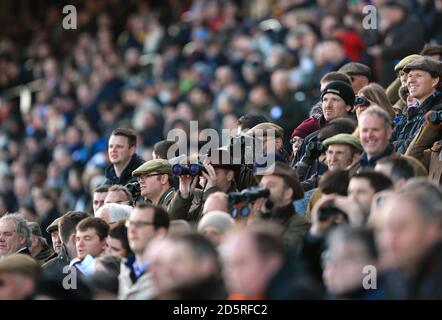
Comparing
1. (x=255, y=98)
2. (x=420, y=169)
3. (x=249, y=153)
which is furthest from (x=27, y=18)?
(x=420, y=169)

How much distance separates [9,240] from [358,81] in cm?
348

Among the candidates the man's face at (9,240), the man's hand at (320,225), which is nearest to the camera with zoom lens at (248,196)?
the man's hand at (320,225)

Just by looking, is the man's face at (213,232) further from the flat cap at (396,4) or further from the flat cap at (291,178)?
the flat cap at (396,4)

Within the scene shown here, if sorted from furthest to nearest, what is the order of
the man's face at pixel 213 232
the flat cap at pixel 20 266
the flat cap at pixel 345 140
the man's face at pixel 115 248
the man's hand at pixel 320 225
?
the flat cap at pixel 345 140 < the man's face at pixel 115 248 < the man's face at pixel 213 232 < the flat cap at pixel 20 266 < the man's hand at pixel 320 225

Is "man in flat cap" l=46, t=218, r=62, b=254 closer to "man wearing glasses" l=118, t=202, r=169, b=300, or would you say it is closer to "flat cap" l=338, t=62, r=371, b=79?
"man wearing glasses" l=118, t=202, r=169, b=300

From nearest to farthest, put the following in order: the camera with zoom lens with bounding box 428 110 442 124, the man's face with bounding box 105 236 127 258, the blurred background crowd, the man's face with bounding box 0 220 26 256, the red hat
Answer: the man's face with bounding box 105 236 127 258, the camera with zoom lens with bounding box 428 110 442 124, the man's face with bounding box 0 220 26 256, the red hat, the blurred background crowd

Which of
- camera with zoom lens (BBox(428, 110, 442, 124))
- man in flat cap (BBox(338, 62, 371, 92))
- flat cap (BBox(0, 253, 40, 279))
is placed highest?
man in flat cap (BBox(338, 62, 371, 92))

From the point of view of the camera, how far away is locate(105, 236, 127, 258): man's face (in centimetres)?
830

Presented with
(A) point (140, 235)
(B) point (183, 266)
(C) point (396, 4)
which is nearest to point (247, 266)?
(B) point (183, 266)

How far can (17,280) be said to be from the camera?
705cm

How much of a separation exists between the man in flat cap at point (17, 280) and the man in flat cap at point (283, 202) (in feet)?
5.01

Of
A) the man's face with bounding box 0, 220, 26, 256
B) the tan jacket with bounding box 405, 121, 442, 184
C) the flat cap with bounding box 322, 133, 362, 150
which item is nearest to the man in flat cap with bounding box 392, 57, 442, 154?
the tan jacket with bounding box 405, 121, 442, 184

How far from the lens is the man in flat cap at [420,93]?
9211 mm

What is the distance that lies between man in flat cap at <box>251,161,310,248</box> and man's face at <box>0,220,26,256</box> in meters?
2.63
